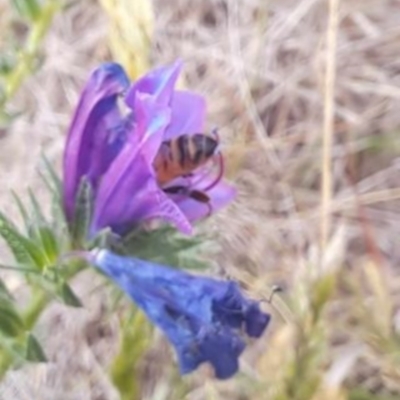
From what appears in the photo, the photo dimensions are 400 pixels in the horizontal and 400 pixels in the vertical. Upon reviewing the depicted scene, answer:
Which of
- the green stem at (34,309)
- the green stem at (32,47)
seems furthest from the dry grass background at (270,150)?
the green stem at (34,309)

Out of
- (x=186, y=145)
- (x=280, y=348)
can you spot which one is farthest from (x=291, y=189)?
(x=186, y=145)

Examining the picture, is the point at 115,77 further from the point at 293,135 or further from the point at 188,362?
the point at 293,135

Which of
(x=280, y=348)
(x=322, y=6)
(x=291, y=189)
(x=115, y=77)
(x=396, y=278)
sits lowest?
(x=396, y=278)

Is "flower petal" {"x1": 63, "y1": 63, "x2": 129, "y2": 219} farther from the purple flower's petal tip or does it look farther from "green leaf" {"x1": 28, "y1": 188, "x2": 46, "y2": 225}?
the purple flower's petal tip

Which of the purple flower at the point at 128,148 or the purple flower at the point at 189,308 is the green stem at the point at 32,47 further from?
the purple flower at the point at 189,308

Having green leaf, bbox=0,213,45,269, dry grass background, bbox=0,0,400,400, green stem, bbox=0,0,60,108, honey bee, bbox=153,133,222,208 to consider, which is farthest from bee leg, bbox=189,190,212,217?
dry grass background, bbox=0,0,400,400

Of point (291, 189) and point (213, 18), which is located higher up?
point (213, 18)
